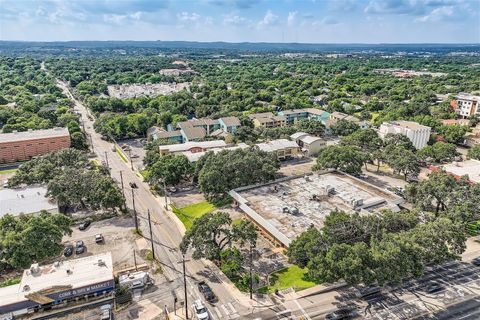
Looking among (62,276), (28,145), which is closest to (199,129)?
(28,145)

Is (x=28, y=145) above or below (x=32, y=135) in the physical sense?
below

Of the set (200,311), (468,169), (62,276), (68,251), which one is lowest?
(68,251)

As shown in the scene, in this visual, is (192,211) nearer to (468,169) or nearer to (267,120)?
(468,169)

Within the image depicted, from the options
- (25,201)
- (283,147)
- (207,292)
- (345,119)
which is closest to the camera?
(207,292)

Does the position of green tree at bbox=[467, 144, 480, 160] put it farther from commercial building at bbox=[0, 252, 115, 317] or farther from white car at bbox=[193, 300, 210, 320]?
commercial building at bbox=[0, 252, 115, 317]

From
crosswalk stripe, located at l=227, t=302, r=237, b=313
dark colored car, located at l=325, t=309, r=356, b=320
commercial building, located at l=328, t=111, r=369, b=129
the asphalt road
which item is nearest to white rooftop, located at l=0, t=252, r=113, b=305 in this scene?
the asphalt road

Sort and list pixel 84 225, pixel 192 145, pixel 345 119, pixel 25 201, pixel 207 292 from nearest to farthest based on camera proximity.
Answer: pixel 207 292, pixel 84 225, pixel 25 201, pixel 192 145, pixel 345 119
